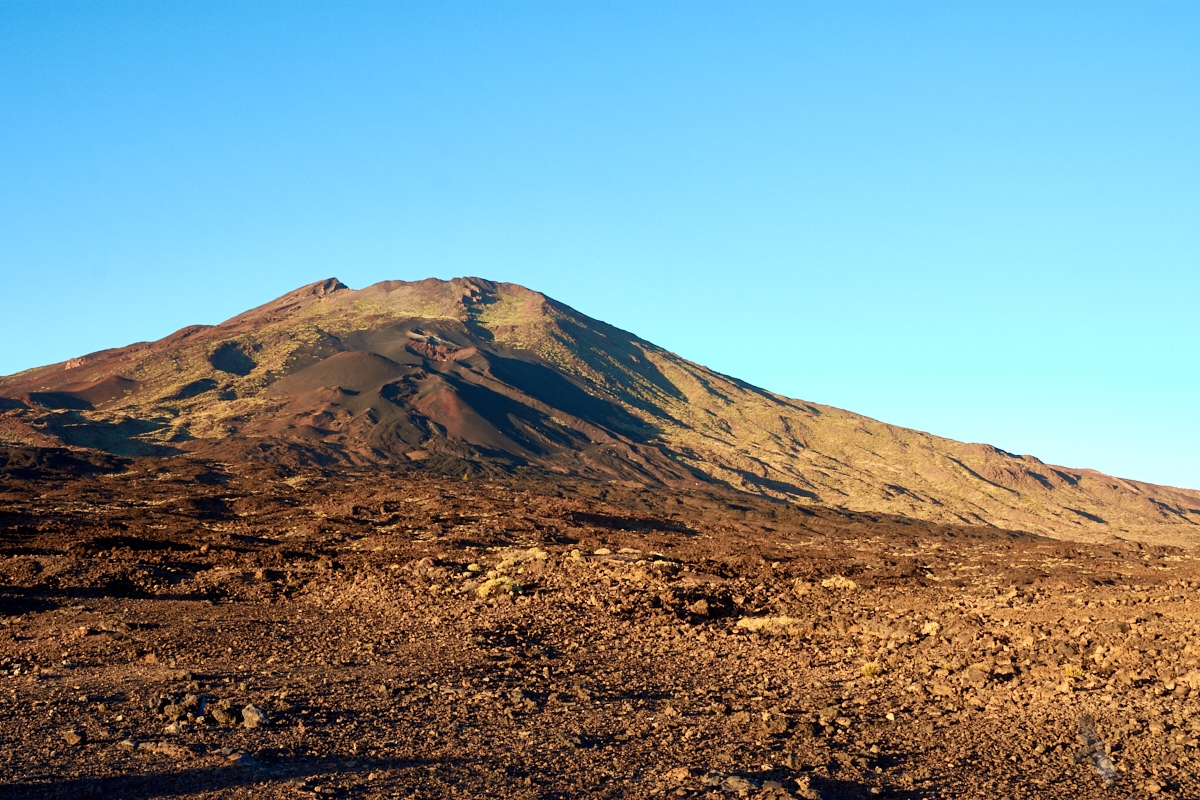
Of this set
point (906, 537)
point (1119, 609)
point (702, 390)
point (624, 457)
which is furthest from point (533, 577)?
point (702, 390)

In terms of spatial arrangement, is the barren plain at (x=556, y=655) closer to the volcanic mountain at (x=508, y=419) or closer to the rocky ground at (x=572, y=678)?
the rocky ground at (x=572, y=678)

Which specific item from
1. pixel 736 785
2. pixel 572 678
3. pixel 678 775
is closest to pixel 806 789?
pixel 736 785

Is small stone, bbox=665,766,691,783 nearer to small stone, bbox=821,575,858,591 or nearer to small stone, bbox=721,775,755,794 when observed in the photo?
small stone, bbox=721,775,755,794

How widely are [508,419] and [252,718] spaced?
7987 cm

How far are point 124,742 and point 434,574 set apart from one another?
10790 millimetres

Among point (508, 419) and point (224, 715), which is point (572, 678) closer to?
point (224, 715)

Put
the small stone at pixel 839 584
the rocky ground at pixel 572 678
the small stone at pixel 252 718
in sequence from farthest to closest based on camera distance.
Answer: the small stone at pixel 839 584
the small stone at pixel 252 718
the rocky ground at pixel 572 678

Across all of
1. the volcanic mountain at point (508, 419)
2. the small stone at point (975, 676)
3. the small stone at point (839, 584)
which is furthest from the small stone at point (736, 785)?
the volcanic mountain at point (508, 419)

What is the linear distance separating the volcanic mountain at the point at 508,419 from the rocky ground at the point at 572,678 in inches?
2013

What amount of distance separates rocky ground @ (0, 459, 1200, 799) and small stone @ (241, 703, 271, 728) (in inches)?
2.7

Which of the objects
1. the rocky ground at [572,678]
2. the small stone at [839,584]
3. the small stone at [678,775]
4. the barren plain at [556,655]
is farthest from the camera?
the small stone at [839,584]

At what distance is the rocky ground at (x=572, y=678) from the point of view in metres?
8.12

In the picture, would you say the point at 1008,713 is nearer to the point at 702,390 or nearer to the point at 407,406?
the point at 407,406

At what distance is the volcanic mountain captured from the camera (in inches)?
3009
